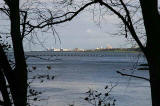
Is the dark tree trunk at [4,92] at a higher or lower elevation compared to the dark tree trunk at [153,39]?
lower

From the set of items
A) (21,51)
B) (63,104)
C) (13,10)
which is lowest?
(63,104)

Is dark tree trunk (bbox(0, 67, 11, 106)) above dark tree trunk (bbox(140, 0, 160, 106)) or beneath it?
beneath

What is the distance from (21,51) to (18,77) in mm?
402

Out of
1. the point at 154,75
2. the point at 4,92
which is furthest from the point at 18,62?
the point at 154,75

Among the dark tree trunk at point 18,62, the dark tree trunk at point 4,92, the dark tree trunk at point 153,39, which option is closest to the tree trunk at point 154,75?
the dark tree trunk at point 153,39

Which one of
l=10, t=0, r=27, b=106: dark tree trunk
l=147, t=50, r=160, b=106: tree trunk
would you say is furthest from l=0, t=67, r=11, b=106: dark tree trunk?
l=147, t=50, r=160, b=106: tree trunk

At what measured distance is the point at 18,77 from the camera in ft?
Answer: 15.1

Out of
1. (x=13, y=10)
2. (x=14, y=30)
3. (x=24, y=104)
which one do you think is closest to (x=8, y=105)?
(x=24, y=104)

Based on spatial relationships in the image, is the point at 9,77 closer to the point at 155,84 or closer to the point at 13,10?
the point at 13,10

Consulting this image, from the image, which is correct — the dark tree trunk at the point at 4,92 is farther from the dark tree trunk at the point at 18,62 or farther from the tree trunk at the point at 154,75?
the tree trunk at the point at 154,75

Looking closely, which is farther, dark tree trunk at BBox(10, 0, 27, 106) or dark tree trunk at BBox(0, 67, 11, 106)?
dark tree trunk at BBox(10, 0, 27, 106)

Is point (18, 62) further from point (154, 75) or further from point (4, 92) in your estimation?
point (154, 75)

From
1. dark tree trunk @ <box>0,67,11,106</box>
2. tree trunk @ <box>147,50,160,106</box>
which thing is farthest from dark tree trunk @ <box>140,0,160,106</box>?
dark tree trunk @ <box>0,67,11,106</box>

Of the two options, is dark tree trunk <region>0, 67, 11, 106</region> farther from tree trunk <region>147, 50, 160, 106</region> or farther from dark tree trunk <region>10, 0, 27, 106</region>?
tree trunk <region>147, 50, 160, 106</region>
